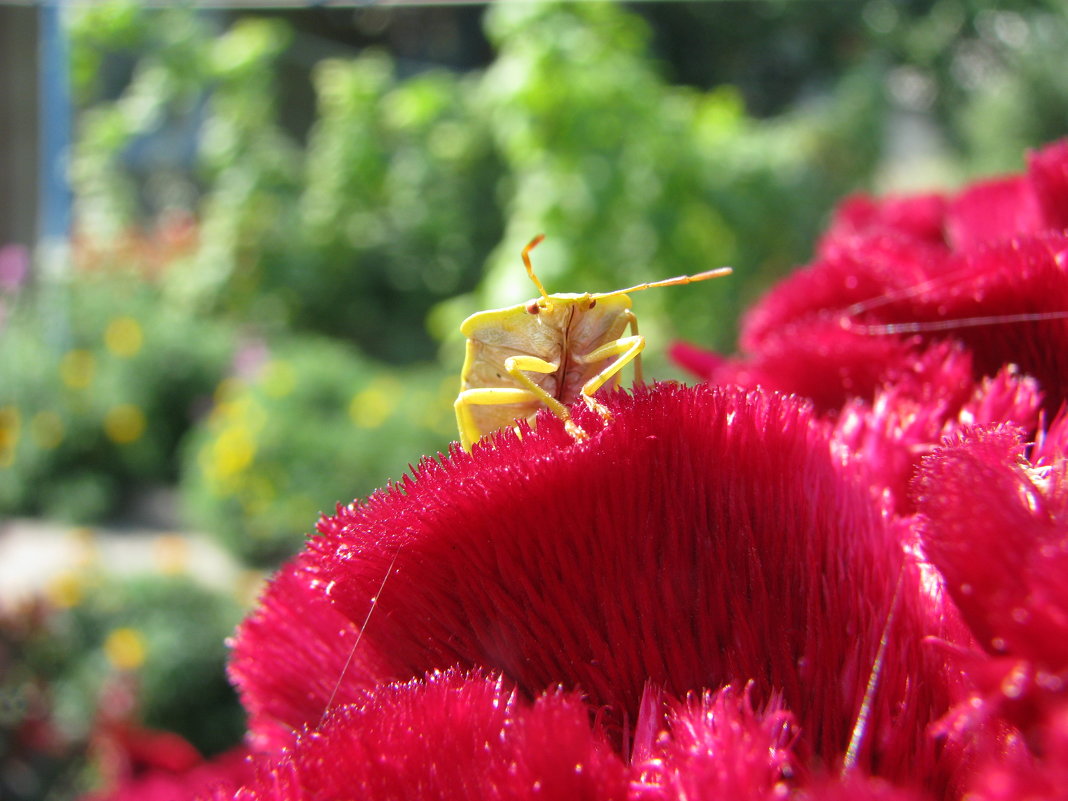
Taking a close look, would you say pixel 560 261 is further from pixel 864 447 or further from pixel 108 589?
pixel 864 447

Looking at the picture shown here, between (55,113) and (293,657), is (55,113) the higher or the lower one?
the higher one

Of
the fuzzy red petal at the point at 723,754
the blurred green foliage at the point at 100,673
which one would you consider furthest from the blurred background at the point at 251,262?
the fuzzy red petal at the point at 723,754

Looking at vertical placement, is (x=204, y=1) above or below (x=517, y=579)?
above

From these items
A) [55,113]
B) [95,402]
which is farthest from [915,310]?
[55,113]

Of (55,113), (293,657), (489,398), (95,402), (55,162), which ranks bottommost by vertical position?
(95,402)

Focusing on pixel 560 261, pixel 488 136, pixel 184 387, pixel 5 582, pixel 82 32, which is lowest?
pixel 5 582

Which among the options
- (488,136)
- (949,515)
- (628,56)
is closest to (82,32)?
(488,136)

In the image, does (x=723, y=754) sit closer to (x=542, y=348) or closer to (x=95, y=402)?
(x=542, y=348)
